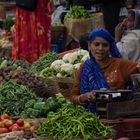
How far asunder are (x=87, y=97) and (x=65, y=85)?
94.7 inches

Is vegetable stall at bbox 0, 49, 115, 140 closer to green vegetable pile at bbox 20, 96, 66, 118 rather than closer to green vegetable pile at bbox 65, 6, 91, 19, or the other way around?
green vegetable pile at bbox 20, 96, 66, 118

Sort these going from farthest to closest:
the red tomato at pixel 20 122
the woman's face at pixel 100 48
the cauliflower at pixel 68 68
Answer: the cauliflower at pixel 68 68
the woman's face at pixel 100 48
the red tomato at pixel 20 122

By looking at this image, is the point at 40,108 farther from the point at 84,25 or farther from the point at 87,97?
the point at 84,25

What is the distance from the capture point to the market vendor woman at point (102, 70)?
6.62 m

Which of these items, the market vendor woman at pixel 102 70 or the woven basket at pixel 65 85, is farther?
the woven basket at pixel 65 85

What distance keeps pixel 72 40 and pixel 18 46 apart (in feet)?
6.94

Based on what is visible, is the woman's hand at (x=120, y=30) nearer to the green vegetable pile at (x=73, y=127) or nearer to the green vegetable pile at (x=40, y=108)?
the green vegetable pile at (x=40, y=108)

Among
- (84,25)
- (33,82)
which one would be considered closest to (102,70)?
(33,82)

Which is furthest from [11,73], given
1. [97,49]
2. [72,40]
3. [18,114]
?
[72,40]

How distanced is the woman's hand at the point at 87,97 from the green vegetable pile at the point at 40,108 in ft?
1.29

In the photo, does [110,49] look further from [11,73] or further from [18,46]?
[18,46]

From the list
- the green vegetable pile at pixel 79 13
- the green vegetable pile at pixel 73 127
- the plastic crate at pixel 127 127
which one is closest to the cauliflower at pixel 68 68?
the plastic crate at pixel 127 127

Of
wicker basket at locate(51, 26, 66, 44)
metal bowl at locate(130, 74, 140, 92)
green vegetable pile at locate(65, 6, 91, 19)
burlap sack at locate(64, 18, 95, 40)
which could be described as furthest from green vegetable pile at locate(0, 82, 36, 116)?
wicker basket at locate(51, 26, 66, 44)

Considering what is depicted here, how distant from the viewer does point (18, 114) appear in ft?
22.8
